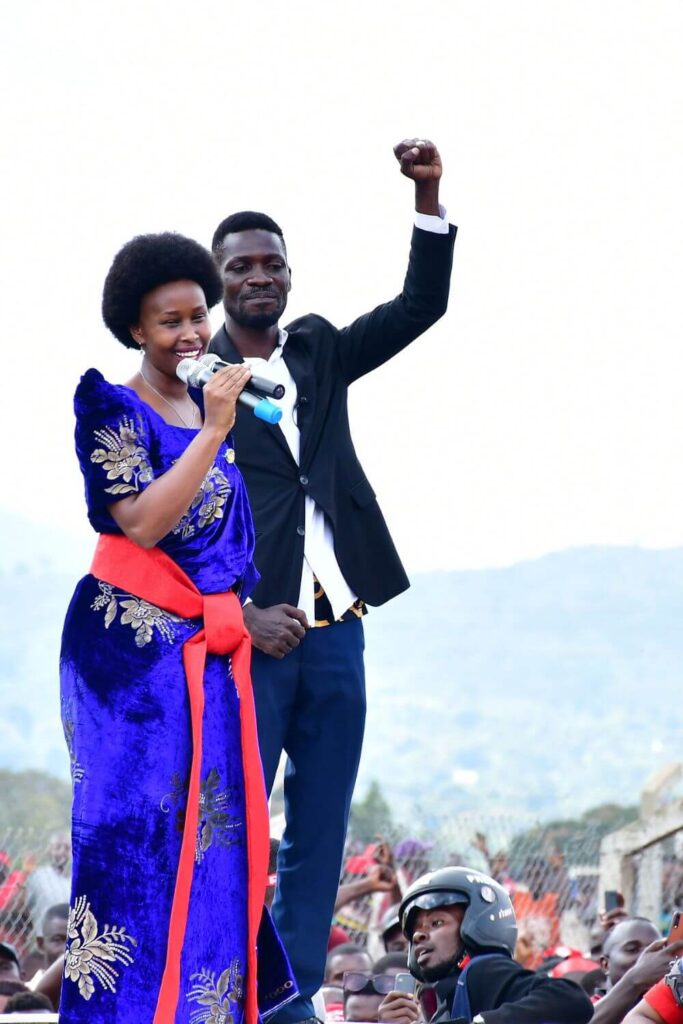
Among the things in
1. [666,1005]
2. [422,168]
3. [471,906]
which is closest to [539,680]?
[471,906]

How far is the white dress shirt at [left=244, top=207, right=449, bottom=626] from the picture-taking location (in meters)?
5.32

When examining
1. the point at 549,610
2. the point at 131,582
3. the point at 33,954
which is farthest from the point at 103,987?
the point at 549,610

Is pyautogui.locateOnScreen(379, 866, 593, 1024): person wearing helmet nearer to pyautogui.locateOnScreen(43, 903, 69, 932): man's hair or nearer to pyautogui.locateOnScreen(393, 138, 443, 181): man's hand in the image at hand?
pyautogui.locateOnScreen(393, 138, 443, 181): man's hand

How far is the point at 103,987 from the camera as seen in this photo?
4.28 metres

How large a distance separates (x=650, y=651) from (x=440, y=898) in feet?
487

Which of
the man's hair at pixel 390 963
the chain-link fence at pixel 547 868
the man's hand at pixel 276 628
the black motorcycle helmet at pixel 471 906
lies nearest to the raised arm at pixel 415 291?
the man's hand at pixel 276 628

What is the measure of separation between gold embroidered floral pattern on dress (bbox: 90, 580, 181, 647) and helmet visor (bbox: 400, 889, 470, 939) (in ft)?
7.31

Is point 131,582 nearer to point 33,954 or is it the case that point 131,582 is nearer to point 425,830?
point 33,954

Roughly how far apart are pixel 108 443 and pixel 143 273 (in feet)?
1.63

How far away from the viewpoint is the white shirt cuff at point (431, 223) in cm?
537

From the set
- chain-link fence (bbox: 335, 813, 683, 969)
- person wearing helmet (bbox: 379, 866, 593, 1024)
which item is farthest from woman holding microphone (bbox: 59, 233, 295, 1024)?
chain-link fence (bbox: 335, 813, 683, 969)

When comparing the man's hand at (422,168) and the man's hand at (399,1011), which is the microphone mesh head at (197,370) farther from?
the man's hand at (399,1011)

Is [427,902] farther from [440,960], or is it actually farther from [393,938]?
[393,938]

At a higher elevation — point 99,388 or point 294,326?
point 294,326
